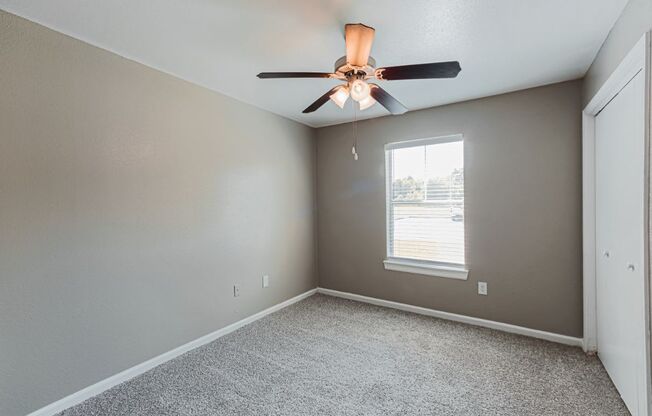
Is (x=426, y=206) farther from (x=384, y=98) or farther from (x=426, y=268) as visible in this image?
(x=384, y=98)

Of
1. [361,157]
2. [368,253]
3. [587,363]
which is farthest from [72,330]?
[587,363]

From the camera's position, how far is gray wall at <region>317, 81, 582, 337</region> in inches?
106

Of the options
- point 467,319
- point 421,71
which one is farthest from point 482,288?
point 421,71

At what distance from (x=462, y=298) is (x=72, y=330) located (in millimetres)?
3361

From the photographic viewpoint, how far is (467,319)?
3191 mm

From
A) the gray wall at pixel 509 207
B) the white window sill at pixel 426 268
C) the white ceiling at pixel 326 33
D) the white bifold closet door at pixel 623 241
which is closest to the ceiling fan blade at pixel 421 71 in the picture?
the white ceiling at pixel 326 33

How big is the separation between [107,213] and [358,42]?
2.04m

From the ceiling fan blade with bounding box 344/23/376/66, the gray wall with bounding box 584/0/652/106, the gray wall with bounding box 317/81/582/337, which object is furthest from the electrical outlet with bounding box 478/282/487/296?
the ceiling fan blade with bounding box 344/23/376/66

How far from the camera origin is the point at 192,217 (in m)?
2.72

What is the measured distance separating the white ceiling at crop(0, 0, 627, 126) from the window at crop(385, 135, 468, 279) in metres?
0.86

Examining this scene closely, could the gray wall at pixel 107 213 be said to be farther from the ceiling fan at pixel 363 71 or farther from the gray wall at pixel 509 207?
the gray wall at pixel 509 207

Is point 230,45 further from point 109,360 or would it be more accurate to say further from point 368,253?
point 368,253

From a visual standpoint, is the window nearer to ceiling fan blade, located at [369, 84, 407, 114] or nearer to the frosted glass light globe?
ceiling fan blade, located at [369, 84, 407, 114]

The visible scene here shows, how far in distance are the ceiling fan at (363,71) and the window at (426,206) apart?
1.56m
